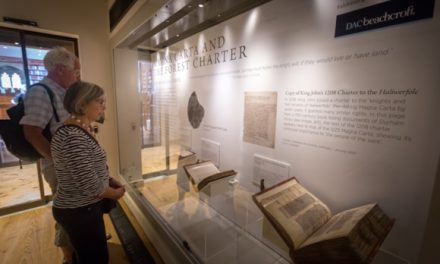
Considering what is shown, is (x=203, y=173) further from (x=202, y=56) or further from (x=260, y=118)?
(x=202, y=56)

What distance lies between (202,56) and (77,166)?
133 cm

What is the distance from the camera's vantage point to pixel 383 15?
903 mm

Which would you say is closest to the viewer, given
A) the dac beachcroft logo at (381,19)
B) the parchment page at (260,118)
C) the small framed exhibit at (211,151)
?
the dac beachcroft logo at (381,19)

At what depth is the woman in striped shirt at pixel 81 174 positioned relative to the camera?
43.3 inches

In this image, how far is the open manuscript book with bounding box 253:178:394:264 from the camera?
719 mm

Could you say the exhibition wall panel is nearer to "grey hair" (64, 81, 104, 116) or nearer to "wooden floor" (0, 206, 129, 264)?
"grey hair" (64, 81, 104, 116)

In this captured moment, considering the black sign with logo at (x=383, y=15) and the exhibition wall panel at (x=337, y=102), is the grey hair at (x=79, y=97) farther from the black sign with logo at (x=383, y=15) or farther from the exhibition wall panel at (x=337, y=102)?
the black sign with logo at (x=383, y=15)

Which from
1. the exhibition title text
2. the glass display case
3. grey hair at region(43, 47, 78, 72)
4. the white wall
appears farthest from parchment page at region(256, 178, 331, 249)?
the white wall

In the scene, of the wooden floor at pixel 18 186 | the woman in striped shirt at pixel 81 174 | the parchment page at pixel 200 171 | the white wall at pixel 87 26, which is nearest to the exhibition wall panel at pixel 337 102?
the parchment page at pixel 200 171

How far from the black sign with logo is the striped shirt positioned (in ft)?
4.57

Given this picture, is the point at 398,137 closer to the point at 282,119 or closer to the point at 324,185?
the point at 324,185

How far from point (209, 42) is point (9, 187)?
391cm

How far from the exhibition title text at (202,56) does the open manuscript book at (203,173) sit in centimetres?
86

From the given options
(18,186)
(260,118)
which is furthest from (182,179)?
(18,186)
